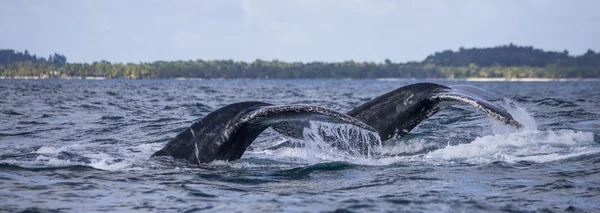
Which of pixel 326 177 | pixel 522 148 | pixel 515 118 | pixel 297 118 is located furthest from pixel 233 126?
pixel 522 148

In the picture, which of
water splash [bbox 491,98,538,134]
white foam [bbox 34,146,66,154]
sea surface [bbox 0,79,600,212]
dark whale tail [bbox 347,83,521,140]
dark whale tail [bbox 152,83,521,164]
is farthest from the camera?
white foam [bbox 34,146,66,154]

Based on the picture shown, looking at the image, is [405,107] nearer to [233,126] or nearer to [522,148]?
[522,148]

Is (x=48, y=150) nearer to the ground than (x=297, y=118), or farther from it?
nearer to the ground

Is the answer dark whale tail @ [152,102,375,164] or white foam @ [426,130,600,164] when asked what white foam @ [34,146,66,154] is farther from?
white foam @ [426,130,600,164]

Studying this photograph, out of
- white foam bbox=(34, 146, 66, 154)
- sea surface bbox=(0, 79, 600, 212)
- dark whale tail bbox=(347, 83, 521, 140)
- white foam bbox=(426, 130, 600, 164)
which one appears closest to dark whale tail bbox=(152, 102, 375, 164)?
sea surface bbox=(0, 79, 600, 212)

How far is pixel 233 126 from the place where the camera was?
8.38 meters

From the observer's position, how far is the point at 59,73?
185125 mm

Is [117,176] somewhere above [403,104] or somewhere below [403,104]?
below

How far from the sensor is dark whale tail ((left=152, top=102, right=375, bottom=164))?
8023mm

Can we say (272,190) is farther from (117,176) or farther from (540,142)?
(540,142)

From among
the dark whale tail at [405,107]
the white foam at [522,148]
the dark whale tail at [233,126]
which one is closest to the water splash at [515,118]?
the white foam at [522,148]

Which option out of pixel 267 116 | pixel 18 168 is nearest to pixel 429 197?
pixel 267 116

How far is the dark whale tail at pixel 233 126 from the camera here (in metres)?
8.02

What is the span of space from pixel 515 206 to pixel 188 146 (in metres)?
3.48
